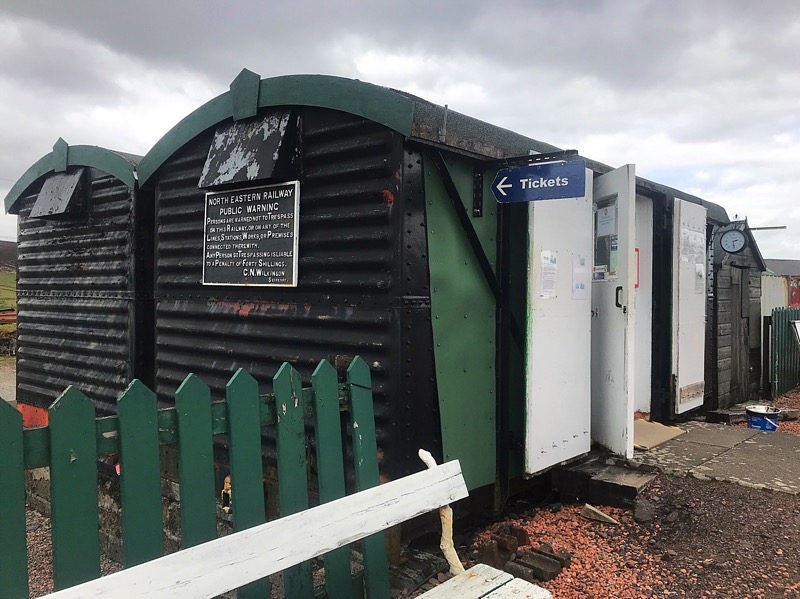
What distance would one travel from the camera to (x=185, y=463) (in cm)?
235

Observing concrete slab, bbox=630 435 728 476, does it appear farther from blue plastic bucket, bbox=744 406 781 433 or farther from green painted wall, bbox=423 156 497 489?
blue plastic bucket, bbox=744 406 781 433

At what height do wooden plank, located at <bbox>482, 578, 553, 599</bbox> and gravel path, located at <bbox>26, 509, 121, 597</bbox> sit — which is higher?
wooden plank, located at <bbox>482, 578, 553, 599</bbox>

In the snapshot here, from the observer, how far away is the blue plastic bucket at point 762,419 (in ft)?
25.6

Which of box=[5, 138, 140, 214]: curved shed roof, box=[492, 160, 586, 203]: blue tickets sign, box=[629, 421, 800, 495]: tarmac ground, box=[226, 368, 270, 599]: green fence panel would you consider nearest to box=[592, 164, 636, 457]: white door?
box=[629, 421, 800, 495]: tarmac ground

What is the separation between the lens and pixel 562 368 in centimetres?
485

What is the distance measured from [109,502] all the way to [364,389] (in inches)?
170

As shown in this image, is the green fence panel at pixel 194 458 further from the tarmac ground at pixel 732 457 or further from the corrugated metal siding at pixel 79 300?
the corrugated metal siding at pixel 79 300

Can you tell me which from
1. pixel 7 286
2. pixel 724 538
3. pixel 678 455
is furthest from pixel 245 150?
pixel 7 286

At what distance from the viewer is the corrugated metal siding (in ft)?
20.0

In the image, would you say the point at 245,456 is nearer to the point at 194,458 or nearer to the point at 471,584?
the point at 194,458

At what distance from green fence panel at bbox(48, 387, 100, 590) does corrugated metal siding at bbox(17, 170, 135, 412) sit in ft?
13.9

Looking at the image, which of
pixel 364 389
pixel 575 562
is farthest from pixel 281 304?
pixel 575 562

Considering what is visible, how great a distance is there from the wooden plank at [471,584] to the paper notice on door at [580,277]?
2.67 meters

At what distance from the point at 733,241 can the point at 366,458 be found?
7.62 m
